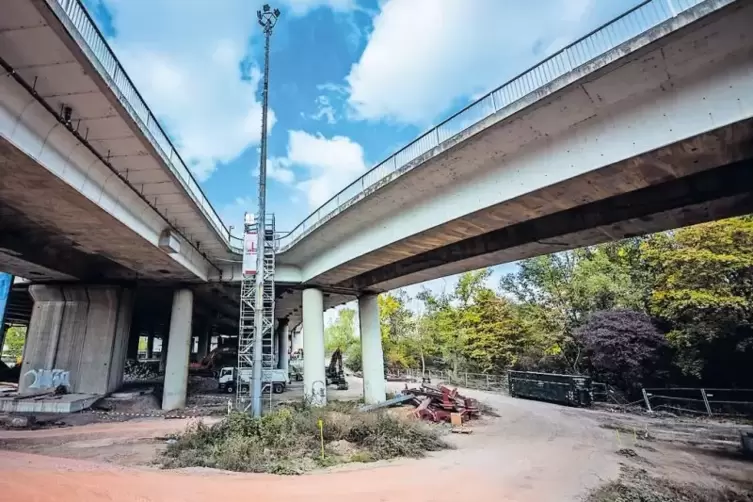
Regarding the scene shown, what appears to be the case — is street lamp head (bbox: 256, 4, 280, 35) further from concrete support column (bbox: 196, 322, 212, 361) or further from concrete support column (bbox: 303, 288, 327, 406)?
concrete support column (bbox: 196, 322, 212, 361)

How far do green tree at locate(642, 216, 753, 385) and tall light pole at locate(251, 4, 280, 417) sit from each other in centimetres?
1932

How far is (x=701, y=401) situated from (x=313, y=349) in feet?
63.0

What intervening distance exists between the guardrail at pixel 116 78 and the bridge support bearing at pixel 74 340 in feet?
41.6

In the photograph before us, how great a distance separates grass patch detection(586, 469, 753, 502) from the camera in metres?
7.42

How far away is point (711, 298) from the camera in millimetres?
17359

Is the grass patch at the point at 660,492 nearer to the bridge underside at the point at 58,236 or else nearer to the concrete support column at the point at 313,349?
the bridge underside at the point at 58,236

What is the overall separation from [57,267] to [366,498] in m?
18.5

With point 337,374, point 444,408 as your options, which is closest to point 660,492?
point 444,408

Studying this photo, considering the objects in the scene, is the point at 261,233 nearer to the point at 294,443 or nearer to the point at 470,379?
the point at 294,443

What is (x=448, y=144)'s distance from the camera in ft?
33.6

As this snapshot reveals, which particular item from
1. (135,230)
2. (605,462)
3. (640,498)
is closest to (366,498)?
(640,498)

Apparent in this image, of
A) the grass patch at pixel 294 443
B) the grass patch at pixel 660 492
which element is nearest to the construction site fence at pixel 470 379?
the grass patch at pixel 294 443

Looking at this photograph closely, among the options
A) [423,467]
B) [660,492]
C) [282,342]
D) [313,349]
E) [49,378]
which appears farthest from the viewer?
[282,342]

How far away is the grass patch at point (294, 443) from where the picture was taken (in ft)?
31.2
